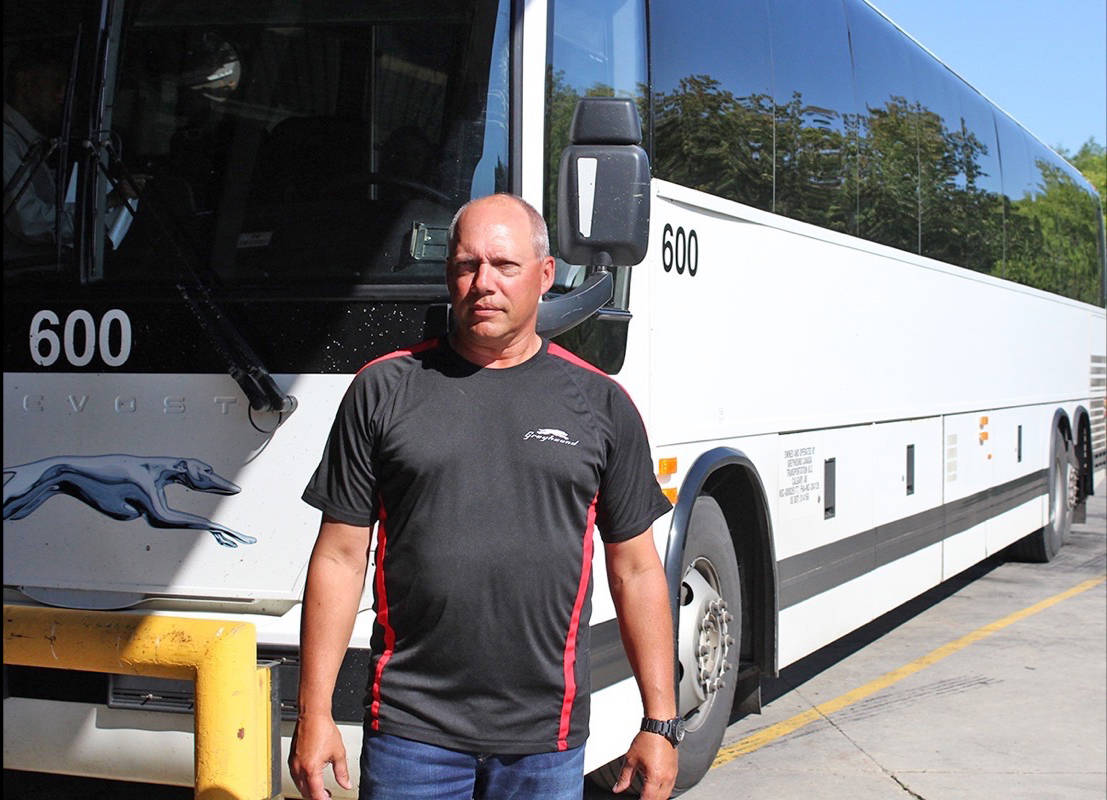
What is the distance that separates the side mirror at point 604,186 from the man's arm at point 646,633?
128cm

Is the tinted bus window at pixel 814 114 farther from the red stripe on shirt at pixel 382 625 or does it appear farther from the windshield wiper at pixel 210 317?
the red stripe on shirt at pixel 382 625

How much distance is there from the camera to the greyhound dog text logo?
9.48 ft

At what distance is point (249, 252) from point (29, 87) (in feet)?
3.13

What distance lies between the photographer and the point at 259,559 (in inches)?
176

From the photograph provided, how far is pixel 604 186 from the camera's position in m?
4.13

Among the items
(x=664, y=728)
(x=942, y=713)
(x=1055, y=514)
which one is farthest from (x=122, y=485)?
(x=1055, y=514)

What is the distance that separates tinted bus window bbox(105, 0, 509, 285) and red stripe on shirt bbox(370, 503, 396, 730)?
1.58 meters

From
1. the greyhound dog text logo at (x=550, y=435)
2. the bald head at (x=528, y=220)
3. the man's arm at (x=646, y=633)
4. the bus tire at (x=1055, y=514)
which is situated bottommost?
the bus tire at (x=1055, y=514)

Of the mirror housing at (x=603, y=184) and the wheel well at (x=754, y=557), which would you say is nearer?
the mirror housing at (x=603, y=184)

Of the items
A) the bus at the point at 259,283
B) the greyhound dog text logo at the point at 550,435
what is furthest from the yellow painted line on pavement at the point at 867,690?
the greyhound dog text logo at the point at 550,435

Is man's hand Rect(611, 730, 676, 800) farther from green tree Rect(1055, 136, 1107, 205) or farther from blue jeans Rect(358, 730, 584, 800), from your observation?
green tree Rect(1055, 136, 1107, 205)

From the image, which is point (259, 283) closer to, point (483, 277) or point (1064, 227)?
point (483, 277)

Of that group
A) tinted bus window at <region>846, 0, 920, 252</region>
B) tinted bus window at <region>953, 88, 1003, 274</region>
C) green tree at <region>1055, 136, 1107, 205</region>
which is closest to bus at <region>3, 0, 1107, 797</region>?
tinted bus window at <region>846, 0, 920, 252</region>

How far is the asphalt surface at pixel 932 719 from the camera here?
6.14 metres
